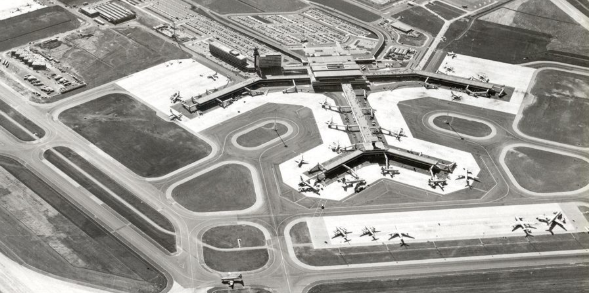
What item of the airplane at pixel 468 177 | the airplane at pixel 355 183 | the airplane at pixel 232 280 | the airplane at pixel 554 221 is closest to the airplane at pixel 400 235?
the airplane at pixel 355 183

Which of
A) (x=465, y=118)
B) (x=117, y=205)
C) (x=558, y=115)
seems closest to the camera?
(x=117, y=205)

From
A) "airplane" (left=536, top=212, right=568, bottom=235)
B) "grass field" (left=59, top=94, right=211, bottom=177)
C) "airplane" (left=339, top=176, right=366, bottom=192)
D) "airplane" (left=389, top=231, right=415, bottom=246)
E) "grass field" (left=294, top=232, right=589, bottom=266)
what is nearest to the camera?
"grass field" (left=294, top=232, right=589, bottom=266)

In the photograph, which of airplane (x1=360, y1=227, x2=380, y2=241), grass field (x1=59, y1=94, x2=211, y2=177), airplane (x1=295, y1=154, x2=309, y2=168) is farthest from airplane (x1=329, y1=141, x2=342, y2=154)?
grass field (x1=59, y1=94, x2=211, y2=177)

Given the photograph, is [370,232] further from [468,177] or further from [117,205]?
[117,205]

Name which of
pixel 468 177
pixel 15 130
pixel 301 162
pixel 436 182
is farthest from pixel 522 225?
pixel 15 130

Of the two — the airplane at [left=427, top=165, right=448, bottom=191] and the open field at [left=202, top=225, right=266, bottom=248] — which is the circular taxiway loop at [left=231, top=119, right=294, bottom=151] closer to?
the open field at [left=202, top=225, right=266, bottom=248]

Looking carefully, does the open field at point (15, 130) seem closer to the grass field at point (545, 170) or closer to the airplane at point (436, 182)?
the airplane at point (436, 182)
